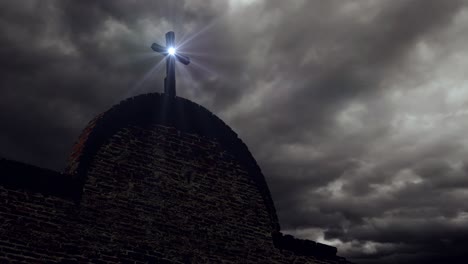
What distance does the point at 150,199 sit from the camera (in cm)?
848

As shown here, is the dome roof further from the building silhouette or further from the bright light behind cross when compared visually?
the bright light behind cross

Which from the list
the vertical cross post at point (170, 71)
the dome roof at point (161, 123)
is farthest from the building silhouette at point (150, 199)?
the vertical cross post at point (170, 71)

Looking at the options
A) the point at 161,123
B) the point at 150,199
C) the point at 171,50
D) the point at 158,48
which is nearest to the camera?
the point at 150,199

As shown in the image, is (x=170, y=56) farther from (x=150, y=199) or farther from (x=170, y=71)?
(x=150, y=199)

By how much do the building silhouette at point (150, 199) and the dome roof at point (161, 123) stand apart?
21 mm

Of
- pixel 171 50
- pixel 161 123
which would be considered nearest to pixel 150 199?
pixel 161 123

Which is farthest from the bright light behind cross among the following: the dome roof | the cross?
the dome roof

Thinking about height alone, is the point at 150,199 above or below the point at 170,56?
below

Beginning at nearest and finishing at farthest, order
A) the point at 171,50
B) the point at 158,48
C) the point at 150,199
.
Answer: the point at 150,199 < the point at 158,48 < the point at 171,50

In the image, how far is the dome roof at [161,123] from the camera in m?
8.30

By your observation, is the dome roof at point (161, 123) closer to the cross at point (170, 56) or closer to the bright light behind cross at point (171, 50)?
the cross at point (170, 56)

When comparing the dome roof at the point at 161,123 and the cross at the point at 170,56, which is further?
the cross at the point at 170,56

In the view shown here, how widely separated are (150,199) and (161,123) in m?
1.70

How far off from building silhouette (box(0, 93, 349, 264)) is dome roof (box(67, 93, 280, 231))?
0.02 meters
